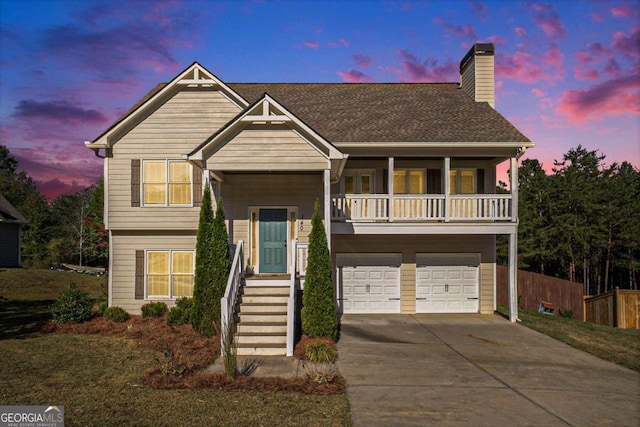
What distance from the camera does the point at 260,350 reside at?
10734 mm

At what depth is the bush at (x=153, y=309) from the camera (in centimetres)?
1459

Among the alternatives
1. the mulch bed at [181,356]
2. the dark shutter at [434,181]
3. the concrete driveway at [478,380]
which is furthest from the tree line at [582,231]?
the mulch bed at [181,356]

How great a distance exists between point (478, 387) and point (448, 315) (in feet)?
26.4

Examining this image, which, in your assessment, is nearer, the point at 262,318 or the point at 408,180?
the point at 262,318

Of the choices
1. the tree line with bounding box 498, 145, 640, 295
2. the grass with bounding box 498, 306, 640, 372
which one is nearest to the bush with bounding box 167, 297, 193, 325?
the grass with bounding box 498, 306, 640, 372

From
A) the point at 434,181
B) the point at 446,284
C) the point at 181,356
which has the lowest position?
the point at 181,356

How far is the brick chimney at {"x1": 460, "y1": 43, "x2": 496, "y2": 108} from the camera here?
18.2 meters

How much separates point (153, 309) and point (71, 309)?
234 cm

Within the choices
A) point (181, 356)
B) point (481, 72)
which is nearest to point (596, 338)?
point (481, 72)

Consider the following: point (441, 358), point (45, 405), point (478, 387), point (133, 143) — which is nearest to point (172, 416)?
point (45, 405)

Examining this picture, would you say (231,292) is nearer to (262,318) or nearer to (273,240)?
(262,318)

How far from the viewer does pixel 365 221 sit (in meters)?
15.3

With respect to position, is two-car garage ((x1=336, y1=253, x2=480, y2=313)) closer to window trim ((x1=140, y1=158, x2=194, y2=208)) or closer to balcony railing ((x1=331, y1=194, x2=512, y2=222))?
balcony railing ((x1=331, y1=194, x2=512, y2=222))

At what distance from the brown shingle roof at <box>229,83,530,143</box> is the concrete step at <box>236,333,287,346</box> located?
6904 mm
